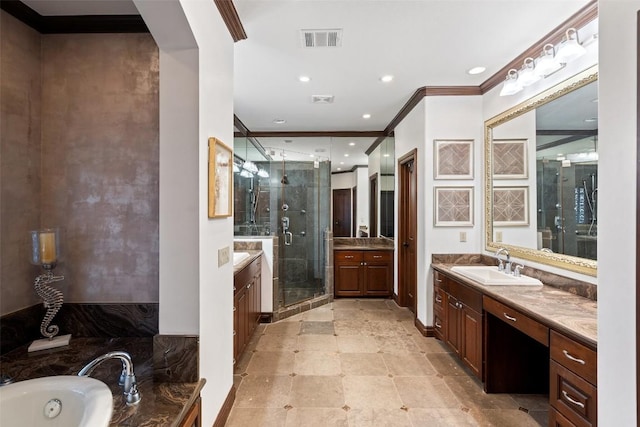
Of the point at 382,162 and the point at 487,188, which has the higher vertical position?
the point at 382,162

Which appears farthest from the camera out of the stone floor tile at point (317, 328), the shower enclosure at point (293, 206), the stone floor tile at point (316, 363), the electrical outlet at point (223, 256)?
the shower enclosure at point (293, 206)

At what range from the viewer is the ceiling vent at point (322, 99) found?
3.58 meters

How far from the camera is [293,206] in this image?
4980 millimetres

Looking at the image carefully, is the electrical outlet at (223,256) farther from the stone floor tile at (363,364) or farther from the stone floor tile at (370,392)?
the stone floor tile at (363,364)

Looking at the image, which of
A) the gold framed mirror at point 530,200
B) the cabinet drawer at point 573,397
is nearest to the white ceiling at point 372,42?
the gold framed mirror at point 530,200

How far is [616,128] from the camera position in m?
1.19

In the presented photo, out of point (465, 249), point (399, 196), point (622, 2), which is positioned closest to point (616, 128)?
point (622, 2)

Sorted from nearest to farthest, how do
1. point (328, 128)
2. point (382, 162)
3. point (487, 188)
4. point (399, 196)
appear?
point (487, 188) < point (399, 196) < point (328, 128) < point (382, 162)

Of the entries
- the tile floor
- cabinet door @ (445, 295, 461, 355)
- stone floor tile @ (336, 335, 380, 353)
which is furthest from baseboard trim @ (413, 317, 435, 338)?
stone floor tile @ (336, 335, 380, 353)

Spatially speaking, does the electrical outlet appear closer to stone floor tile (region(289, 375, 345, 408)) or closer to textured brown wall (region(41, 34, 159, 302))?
textured brown wall (region(41, 34, 159, 302))

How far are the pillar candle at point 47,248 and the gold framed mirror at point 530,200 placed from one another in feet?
10.9

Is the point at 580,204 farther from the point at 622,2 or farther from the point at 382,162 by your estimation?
the point at 382,162

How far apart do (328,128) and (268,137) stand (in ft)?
3.49

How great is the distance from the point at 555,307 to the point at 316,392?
1.79 meters
